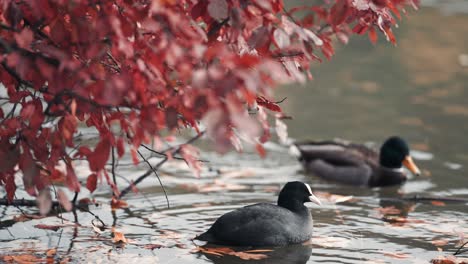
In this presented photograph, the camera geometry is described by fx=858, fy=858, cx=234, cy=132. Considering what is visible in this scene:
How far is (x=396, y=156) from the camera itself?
11266mm

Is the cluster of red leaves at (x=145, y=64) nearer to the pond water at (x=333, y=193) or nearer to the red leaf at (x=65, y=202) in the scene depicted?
the red leaf at (x=65, y=202)

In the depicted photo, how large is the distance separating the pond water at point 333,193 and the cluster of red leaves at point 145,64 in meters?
2.04

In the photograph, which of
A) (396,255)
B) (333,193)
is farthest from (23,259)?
(333,193)

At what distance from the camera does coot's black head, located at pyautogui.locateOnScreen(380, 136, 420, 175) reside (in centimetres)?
1117

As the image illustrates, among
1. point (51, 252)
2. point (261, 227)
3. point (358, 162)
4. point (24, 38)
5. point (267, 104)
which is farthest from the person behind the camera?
point (358, 162)

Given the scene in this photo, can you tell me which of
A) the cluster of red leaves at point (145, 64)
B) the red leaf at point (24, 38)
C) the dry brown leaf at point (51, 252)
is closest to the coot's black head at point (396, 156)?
the dry brown leaf at point (51, 252)

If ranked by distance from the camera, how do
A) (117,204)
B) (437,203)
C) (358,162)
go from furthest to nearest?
(358,162), (437,203), (117,204)

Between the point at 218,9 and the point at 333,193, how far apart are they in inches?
227

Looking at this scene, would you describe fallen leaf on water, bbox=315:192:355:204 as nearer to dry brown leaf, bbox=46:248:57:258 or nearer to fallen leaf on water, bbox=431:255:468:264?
fallen leaf on water, bbox=431:255:468:264

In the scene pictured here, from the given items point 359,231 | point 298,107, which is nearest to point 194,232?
point 359,231

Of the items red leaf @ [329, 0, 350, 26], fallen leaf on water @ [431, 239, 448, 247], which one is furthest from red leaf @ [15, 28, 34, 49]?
fallen leaf on water @ [431, 239, 448, 247]

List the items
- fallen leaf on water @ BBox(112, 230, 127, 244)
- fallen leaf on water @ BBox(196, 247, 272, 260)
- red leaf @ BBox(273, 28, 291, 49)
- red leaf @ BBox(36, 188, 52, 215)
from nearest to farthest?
red leaf @ BBox(273, 28, 291, 49), red leaf @ BBox(36, 188, 52, 215), fallen leaf on water @ BBox(196, 247, 272, 260), fallen leaf on water @ BBox(112, 230, 127, 244)

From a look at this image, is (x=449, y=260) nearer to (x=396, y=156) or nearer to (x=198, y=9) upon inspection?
(x=198, y=9)

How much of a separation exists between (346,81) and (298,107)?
2347 mm
